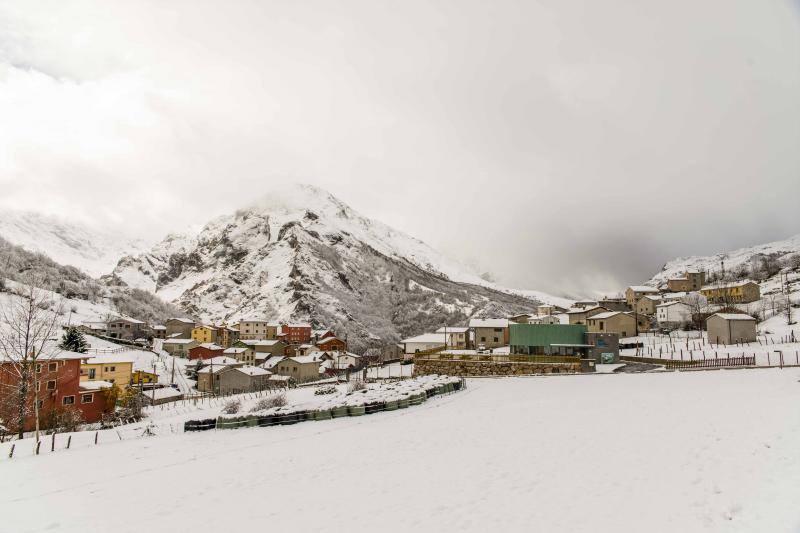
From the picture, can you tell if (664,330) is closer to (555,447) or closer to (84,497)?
(555,447)

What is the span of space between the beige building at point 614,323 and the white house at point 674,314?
21.8m

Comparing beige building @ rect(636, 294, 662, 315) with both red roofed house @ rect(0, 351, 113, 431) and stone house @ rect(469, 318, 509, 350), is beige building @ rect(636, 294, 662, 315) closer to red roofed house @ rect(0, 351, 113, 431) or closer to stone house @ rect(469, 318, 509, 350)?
stone house @ rect(469, 318, 509, 350)

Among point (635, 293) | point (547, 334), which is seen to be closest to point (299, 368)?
point (547, 334)

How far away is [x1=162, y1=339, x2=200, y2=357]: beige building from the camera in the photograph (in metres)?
101

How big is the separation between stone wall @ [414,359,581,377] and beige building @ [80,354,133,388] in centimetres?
4486

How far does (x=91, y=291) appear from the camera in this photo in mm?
120625

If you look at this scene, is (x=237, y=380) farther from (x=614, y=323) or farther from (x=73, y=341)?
(x=614, y=323)

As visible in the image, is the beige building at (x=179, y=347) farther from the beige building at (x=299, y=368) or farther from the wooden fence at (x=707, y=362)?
the wooden fence at (x=707, y=362)

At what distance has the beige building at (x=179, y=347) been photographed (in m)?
101

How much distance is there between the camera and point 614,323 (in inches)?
2938

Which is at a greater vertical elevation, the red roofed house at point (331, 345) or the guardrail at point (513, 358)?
the guardrail at point (513, 358)

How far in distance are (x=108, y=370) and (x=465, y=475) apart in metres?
66.0

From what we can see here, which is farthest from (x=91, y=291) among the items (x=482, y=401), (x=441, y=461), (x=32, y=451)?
(x=441, y=461)

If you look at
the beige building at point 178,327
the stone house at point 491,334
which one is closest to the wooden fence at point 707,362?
the stone house at point 491,334
